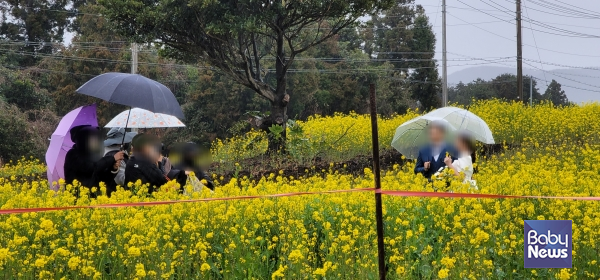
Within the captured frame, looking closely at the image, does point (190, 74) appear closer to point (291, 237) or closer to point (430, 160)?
point (430, 160)

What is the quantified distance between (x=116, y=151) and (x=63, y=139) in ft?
1.60

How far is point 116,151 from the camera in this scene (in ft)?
19.6

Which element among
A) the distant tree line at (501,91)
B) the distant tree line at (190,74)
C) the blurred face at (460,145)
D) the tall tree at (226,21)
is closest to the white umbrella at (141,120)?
the blurred face at (460,145)

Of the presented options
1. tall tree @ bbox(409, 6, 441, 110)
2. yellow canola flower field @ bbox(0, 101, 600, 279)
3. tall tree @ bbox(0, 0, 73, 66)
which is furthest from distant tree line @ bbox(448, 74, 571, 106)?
yellow canola flower field @ bbox(0, 101, 600, 279)

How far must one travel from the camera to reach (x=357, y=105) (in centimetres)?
3189

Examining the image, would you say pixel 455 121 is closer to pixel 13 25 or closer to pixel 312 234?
pixel 312 234

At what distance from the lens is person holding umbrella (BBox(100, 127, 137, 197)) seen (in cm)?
578

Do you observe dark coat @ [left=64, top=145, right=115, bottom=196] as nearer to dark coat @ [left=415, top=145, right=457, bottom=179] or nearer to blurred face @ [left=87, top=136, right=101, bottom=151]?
blurred face @ [left=87, top=136, right=101, bottom=151]

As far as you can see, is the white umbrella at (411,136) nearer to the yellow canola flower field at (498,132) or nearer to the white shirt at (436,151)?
the white shirt at (436,151)

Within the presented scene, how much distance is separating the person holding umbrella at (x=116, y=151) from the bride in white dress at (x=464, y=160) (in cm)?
282

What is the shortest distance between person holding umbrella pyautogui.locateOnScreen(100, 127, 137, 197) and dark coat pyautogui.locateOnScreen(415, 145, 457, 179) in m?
2.67

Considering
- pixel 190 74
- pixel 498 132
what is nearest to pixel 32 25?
pixel 190 74

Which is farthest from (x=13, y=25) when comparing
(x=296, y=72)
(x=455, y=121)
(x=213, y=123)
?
(x=455, y=121)

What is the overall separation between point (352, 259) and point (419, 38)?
3308 centimetres
